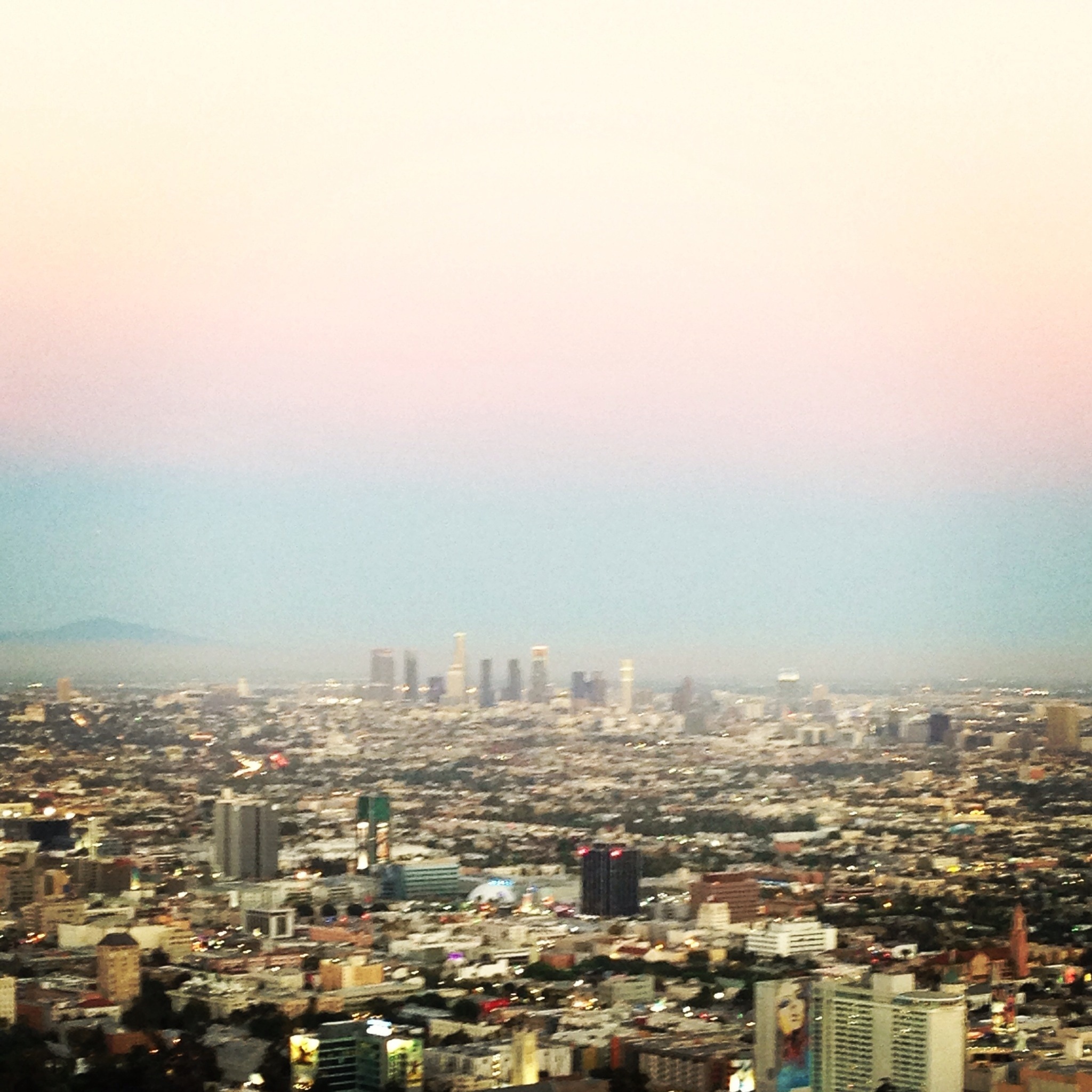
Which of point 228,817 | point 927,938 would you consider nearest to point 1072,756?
point 927,938

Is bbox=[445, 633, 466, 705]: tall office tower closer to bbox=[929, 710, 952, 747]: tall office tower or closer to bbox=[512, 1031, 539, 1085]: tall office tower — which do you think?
bbox=[929, 710, 952, 747]: tall office tower

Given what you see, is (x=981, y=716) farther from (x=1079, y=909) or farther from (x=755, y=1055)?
(x=755, y=1055)

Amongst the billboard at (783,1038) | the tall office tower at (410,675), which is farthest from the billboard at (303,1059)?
the tall office tower at (410,675)

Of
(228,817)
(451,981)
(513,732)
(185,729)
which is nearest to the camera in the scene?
(451,981)

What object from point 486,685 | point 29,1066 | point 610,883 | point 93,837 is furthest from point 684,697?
point 29,1066

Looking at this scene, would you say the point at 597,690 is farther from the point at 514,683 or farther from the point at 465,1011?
the point at 465,1011
